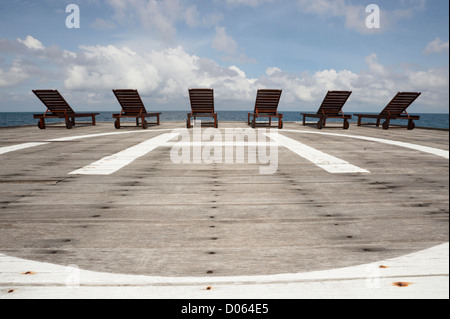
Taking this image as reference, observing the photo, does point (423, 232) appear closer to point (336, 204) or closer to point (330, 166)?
point (336, 204)

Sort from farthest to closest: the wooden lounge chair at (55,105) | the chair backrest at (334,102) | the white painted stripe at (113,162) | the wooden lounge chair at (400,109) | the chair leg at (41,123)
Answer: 1. the chair backrest at (334,102)
2. the wooden lounge chair at (400,109)
3. the wooden lounge chair at (55,105)
4. the chair leg at (41,123)
5. the white painted stripe at (113,162)

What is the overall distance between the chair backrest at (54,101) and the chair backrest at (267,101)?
22.8 feet

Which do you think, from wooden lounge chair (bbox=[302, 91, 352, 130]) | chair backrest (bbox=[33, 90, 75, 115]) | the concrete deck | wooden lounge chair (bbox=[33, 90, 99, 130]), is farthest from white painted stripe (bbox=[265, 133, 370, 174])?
chair backrest (bbox=[33, 90, 75, 115])

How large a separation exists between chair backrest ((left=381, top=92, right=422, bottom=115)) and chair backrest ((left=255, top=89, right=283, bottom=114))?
4.01 metres

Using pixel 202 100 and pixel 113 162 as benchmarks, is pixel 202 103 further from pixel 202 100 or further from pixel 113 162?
pixel 113 162

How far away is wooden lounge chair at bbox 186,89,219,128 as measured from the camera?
413 inches

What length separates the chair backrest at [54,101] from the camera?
1055cm

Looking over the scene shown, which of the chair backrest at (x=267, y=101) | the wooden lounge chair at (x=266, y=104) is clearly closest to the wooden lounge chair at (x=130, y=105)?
the wooden lounge chair at (x=266, y=104)

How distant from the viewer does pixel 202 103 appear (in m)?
10.9

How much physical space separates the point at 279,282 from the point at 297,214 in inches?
35.8

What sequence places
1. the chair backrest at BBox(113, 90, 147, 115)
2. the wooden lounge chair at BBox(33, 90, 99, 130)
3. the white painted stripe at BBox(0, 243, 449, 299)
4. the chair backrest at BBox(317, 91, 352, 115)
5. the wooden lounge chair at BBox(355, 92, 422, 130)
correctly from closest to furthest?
the white painted stripe at BBox(0, 243, 449, 299)
the chair backrest at BBox(113, 90, 147, 115)
the wooden lounge chair at BBox(33, 90, 99, 130)
the wooden lounge chair at BBox(355, 92, 422, 130)
the chair backrest at BBox(317, 91, 352, 115)

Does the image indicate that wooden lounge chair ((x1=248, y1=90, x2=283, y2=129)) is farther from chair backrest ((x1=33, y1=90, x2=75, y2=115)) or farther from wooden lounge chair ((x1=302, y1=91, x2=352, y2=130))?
chair backrest ((x1=33, y1=90, x2=75, y2=115))

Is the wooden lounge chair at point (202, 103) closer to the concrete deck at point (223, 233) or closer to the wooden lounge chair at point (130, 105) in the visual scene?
the wooden lounge chair at point (130, 105)

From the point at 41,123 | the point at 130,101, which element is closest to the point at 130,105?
the point at 130,101
